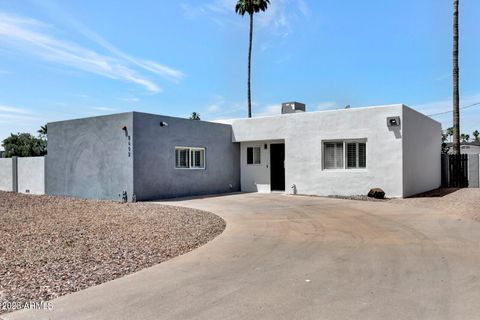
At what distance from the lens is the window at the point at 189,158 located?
1655 centimetres

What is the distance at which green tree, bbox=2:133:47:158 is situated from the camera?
41.9 m

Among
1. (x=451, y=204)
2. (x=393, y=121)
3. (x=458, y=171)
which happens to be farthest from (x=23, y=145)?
(x=451, y=204)

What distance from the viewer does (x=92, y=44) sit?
14.8 metres

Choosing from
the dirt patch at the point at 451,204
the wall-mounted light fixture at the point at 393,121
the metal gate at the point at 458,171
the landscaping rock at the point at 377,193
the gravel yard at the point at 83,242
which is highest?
the wall-mounted light fixture at the point at 393,121

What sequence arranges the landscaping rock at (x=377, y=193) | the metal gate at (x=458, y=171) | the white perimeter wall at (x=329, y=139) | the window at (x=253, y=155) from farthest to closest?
1. the metal gate at (x=458, y=171)
2. the window at (x=253, y=155)
3. the white perimeter wall at (x=329, y=139)
4. the landscaping rock at (x=377, y=193)

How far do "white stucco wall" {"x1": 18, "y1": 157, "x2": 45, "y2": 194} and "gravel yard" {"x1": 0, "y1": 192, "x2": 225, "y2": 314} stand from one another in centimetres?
697

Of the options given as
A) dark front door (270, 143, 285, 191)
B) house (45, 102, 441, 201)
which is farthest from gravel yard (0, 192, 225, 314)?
dark front door (270, 143, 285, 191)

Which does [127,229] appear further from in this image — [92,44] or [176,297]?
[92,44]

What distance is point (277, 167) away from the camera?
1852cm

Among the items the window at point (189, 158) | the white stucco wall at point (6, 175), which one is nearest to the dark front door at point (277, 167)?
the window at point (189, 158)

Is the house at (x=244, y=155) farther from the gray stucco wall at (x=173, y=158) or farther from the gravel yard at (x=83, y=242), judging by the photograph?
the gravel yard at (x=83, y=242)

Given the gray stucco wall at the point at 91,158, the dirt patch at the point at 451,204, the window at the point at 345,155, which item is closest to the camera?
the dirt patch at the point at 451,204

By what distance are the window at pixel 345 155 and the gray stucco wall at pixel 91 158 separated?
8489 mm

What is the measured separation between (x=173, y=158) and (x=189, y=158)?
125 cm
